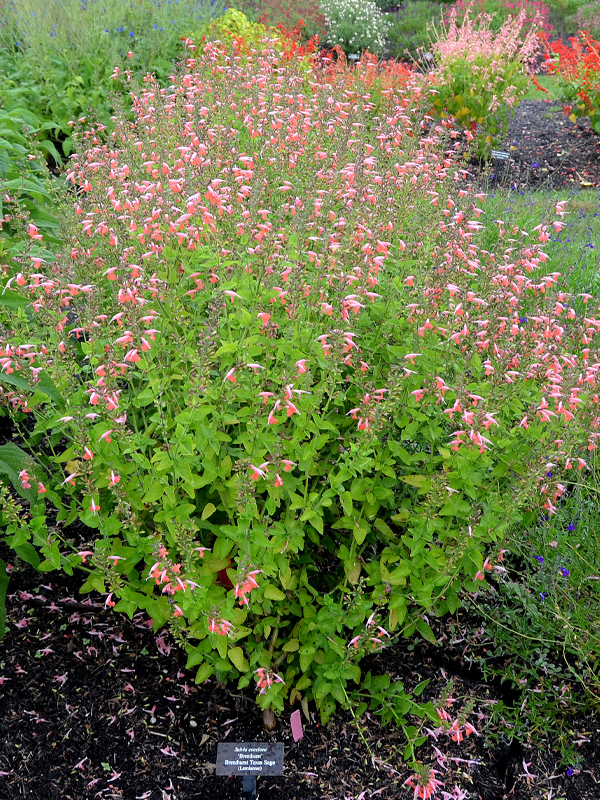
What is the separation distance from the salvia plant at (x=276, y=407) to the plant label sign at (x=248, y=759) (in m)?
0.16

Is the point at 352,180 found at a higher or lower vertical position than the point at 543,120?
higher

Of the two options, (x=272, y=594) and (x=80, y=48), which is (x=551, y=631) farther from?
(x=80, y=48)

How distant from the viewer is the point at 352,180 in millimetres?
2936

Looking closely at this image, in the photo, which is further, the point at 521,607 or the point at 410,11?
the point at 410,11

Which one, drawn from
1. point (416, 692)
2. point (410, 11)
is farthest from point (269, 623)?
point (410, 11)

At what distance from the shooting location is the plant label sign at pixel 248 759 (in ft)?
7.79

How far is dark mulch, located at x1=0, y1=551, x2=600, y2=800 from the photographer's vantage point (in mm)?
2549

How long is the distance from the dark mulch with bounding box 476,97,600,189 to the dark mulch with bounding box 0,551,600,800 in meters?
6.41

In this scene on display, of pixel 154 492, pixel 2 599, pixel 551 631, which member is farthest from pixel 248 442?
pixel 551 631

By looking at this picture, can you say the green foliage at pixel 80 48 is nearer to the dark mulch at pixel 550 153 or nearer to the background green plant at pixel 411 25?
the dark mulch at pixel 550 153

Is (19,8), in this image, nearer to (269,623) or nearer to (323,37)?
(323,37)

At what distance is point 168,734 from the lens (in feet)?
8.78

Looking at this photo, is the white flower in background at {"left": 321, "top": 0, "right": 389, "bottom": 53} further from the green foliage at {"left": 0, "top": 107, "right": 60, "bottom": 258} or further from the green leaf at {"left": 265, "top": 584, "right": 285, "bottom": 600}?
the green leaf at {"left": 265, "top": 584, "right": 285, "bottom": 600}

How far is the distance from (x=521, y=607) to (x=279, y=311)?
1.71 meters
